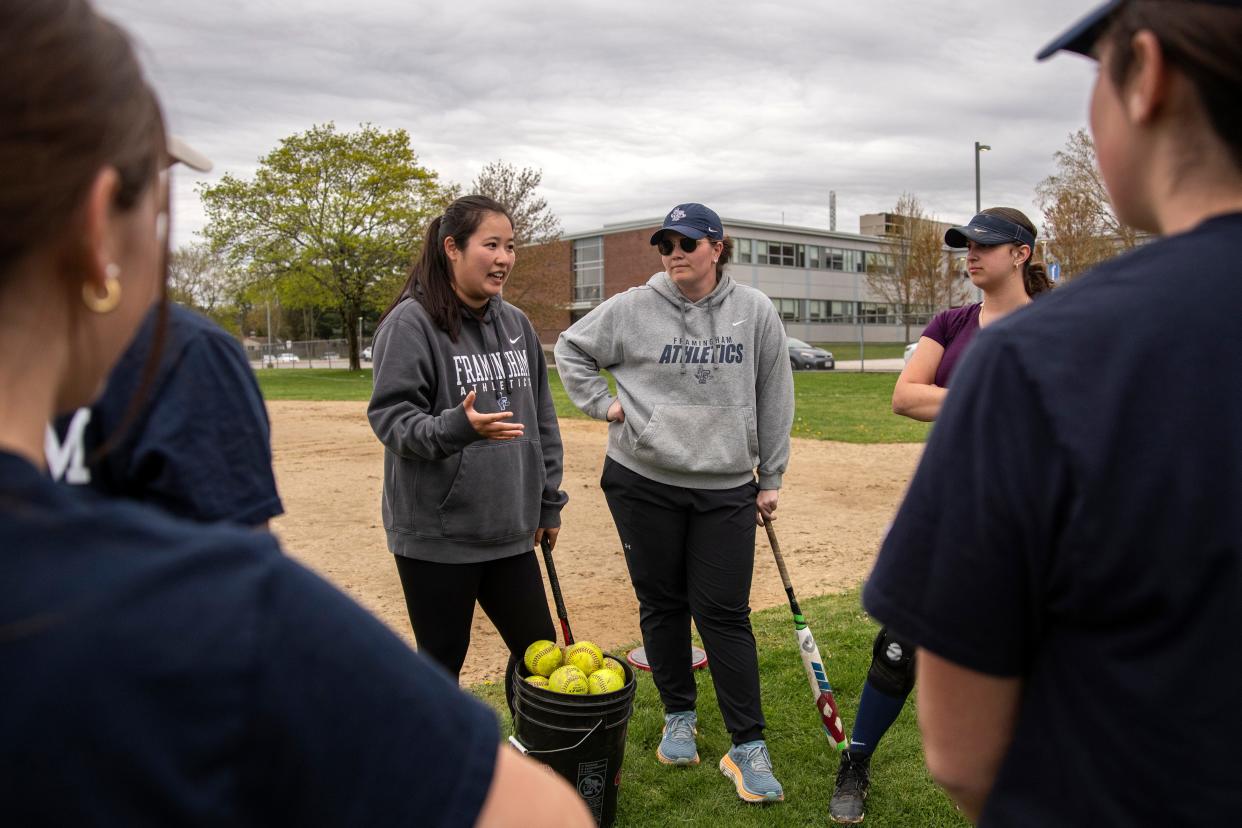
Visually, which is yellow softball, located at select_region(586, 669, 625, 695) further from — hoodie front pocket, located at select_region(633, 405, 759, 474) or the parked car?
the parked car

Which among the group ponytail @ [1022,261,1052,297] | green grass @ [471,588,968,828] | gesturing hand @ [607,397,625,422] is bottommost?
green grass @ [471,588,968,828]

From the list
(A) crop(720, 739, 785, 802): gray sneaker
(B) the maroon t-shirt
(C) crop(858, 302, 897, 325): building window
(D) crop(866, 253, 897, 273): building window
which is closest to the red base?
(A) crop(720, 739, 785, 802): gray sneaker

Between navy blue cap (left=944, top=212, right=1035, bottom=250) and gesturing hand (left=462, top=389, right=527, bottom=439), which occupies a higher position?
A: navy blue cap (left=944, top=212, right=1035, bottom=250)

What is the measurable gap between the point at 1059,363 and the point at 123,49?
1.06 metres

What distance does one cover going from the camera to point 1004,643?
1.20 metres

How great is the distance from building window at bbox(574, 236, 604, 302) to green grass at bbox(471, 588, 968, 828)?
2267 inches

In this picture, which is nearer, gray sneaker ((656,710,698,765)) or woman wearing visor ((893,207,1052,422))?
woman wearing visor ((893,207,1052,422))

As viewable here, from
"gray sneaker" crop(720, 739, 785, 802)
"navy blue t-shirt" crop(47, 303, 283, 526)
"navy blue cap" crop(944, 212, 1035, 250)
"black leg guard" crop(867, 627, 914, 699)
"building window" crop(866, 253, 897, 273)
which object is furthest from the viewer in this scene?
"building window" crop(866, 253, 897, 273)

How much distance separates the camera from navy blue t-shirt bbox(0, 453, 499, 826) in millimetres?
712

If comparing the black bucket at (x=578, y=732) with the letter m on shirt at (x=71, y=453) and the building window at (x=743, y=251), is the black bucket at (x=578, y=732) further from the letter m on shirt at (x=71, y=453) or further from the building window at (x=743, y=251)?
the building window at (x=743, y=251)

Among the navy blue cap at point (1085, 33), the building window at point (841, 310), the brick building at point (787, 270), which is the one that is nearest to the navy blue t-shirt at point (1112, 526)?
the navy blue cap at point (1085, 33)

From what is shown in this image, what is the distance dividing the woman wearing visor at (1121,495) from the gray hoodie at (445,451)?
258cm

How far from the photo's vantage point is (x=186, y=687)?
2.44 feet

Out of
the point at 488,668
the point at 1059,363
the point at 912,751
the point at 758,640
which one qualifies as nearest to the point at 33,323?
the point at 1059,363
